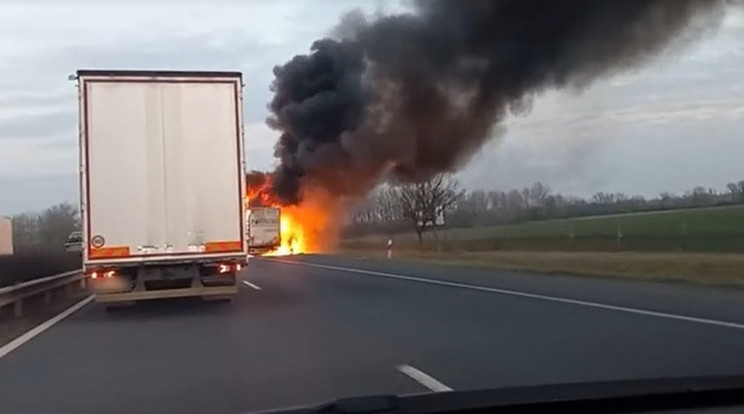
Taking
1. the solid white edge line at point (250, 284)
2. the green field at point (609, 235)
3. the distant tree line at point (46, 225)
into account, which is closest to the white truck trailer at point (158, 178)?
the solid white edge line at point (250, 284)

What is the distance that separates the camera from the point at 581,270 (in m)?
28.8

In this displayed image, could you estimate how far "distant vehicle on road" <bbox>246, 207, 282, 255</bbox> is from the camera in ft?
170

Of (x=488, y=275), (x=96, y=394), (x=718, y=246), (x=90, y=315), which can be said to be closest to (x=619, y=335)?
(x=96, y=394)

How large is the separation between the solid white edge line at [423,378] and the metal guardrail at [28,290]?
9.18 metres

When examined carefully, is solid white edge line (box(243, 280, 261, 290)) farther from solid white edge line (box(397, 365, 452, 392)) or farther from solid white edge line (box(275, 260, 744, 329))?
solid white edge line (box(397, 365, 452, 392))

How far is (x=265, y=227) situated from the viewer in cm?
5328

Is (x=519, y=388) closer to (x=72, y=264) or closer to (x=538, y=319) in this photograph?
(x=538, y=319)

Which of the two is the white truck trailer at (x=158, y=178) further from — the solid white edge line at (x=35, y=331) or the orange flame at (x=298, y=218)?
the orange flame at (x=298, y=218)

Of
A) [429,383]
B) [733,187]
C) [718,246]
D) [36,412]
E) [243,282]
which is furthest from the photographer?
[733,187]

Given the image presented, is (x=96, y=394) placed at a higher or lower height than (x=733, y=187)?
lower

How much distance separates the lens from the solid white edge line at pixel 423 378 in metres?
8.87

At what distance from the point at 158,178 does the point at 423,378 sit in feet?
30.6

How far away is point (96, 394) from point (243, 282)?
1883 centimetres

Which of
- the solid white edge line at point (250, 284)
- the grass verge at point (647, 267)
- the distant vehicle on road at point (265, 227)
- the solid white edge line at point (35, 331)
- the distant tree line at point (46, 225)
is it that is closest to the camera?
the solid white edge line at point (35, 331)
